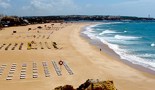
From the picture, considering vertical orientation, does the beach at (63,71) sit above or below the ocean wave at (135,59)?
above

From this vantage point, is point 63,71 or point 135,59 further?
point 135,59

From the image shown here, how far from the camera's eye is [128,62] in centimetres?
3291

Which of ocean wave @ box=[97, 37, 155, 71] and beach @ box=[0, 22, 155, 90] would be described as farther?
ocean wave @ box=[97, 37, 155, 71]

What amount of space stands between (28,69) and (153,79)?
429 inches

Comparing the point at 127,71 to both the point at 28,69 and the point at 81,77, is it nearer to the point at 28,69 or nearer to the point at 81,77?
the point at 81,77

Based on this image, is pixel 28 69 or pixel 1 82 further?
pixel 28 69

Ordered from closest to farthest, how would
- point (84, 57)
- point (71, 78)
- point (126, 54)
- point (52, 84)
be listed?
point (52, 84) → point (71, 78) → point (84, 57) → point (126, 54)

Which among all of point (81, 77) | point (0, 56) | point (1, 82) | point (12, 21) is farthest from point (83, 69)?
point (12, 21)

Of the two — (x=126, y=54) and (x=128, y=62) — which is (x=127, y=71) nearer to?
(x=128, y=62)

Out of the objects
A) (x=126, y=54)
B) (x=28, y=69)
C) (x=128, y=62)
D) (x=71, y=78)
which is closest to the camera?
(x=71, y=78)

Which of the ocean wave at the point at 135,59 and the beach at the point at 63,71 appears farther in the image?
the ocean wave at the point at 135,59

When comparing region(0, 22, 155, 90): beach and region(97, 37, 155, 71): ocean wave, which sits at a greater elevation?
region(0, 22, 155, 90): beach

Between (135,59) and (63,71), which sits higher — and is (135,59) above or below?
below

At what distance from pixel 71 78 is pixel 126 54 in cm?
1528
